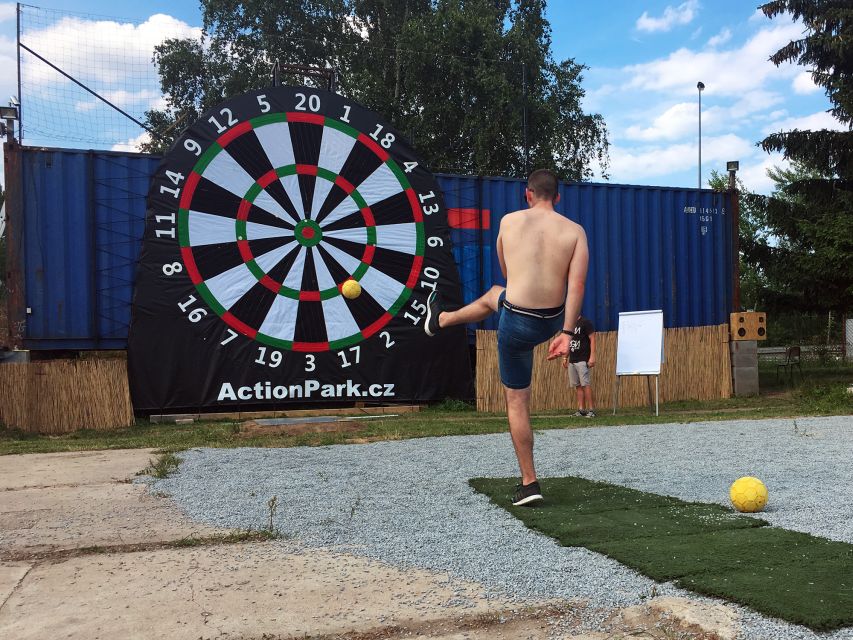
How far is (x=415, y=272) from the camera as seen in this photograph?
408 inches

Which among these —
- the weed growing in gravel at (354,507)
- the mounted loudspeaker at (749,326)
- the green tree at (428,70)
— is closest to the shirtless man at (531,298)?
the weed growing in gravel at (354,507)

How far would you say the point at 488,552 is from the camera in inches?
110

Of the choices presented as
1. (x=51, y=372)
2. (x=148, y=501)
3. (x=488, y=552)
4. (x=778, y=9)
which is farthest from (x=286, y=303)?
(x=778, y=9)

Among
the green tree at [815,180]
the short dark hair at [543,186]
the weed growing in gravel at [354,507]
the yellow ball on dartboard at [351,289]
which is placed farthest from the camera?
the green tree at [815,180]

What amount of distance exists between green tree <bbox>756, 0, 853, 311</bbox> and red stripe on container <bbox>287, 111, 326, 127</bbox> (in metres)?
9.31

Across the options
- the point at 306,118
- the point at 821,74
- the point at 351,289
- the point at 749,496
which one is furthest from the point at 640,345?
the point at 821,74

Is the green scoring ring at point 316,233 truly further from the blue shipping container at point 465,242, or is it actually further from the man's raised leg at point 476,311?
the man's raised leg at point 476,311

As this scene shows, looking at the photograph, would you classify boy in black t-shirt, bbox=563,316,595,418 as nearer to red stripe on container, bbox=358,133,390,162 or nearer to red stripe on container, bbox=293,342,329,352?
red stripe on container, bbox=293,342,329,352

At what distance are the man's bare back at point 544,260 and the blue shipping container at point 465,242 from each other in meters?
7.27

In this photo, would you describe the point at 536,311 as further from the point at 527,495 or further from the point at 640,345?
the point at 640,345

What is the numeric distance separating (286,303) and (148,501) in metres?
5.97

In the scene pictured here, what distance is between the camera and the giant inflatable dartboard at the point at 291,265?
30.6 ft

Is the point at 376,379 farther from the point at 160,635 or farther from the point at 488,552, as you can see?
the point at 160,635

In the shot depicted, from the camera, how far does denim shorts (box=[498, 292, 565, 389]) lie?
11.7 feet
